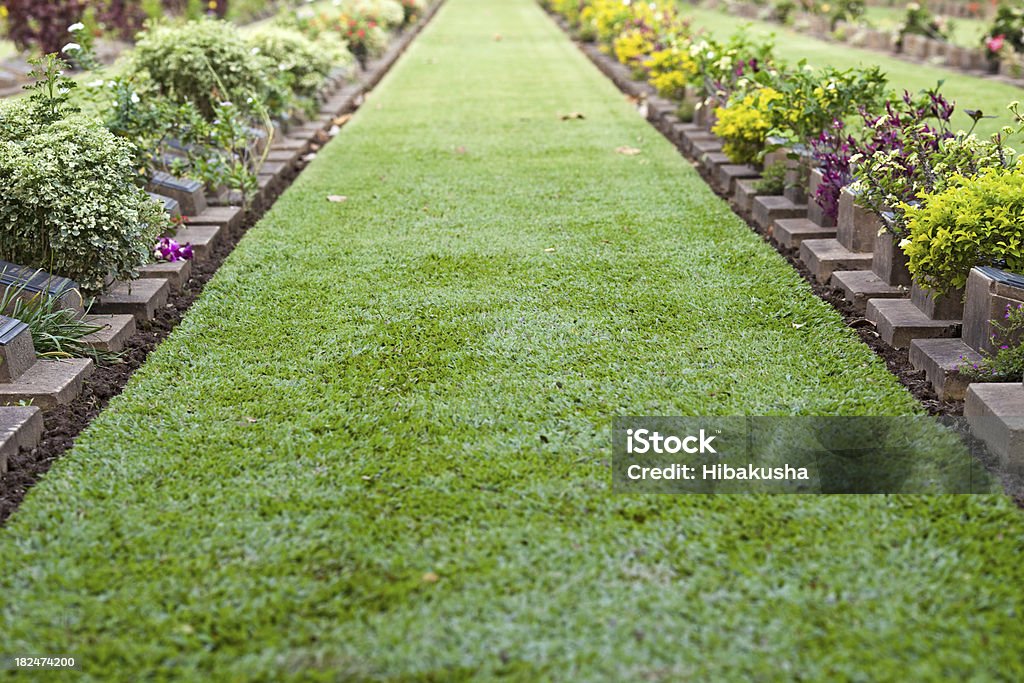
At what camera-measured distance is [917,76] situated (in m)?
11.8

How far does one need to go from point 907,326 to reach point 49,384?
2952mm

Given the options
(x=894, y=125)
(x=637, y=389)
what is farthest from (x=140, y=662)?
(x=894, y=125)

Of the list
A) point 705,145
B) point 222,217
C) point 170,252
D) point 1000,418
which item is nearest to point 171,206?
point 222,217

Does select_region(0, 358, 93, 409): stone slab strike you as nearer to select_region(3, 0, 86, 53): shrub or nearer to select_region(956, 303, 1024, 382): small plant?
select_region(956, 303, 1024, 382): small plant

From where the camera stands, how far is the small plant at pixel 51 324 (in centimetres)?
355

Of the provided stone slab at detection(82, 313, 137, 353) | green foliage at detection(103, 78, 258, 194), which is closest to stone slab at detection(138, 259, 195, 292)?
stone slab at detection(82, 313, 137, 353)

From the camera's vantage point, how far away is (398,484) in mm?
2750

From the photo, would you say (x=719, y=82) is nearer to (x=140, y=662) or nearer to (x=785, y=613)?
(x=785, y=613)

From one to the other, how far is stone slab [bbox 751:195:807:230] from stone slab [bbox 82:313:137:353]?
10.5ft

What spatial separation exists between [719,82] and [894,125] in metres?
2.92

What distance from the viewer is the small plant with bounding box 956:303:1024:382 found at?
307 centimetres

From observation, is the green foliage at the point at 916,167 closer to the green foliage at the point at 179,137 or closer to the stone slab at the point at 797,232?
the stone slab at the point at 797,232

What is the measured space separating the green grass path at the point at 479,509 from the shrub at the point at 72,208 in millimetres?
403

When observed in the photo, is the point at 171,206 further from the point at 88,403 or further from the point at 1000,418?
the point at 1000,418
